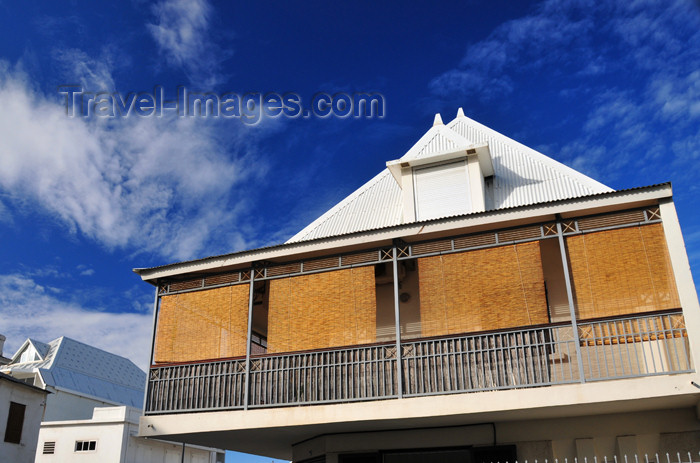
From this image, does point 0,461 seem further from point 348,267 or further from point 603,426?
point 603,426

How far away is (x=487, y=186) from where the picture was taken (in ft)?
53.4

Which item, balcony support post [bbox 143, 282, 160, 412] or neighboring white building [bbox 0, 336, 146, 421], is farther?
neighboring white building [bbox 0, 336, 146, 421]

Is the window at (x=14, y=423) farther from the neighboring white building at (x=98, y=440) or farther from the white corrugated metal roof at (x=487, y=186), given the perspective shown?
the white corrugated metal roof at (x=487, y=186)

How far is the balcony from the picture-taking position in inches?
429

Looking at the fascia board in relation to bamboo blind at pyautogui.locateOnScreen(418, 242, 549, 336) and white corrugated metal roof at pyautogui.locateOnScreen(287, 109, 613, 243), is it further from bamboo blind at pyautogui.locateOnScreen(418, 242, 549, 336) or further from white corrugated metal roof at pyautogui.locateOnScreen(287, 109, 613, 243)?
white corrugated metal roof at pyautogui.locateOnScreen(287, 109, 613, 243)

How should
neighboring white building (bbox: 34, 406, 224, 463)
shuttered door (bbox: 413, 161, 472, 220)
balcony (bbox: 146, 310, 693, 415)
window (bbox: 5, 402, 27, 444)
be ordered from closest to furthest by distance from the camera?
balcony (bbox: 146, 310, 693, 415) → shuttered door (bbox: 413, 161, 472, 220) → window (bbox: 5, 402, 27, 444) → neighboring white building (bbox: 34, 406, 224, 463)

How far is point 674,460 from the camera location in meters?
11.1

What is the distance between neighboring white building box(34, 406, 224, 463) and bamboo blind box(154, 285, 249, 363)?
22987 millimetres

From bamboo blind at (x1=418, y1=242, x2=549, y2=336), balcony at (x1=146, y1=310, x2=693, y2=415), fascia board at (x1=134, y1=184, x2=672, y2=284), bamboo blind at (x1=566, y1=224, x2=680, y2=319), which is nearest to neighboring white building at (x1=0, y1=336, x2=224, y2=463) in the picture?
fascia board at (x1=134, y1=184, x2=672, y2=284)

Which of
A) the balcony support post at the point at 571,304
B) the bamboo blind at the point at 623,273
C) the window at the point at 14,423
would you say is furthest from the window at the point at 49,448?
the bamboo blind at the point at 623,273

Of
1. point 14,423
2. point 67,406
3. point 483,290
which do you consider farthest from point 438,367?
point 67,406

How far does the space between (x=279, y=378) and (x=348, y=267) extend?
2.61 metres

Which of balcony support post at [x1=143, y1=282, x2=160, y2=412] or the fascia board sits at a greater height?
the fascia board

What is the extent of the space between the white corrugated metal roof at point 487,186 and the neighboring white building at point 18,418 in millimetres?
15475
